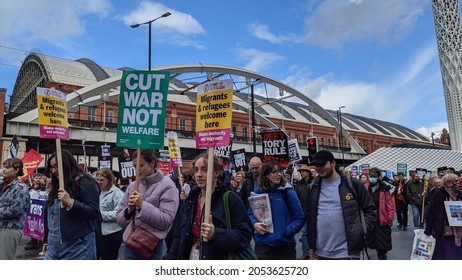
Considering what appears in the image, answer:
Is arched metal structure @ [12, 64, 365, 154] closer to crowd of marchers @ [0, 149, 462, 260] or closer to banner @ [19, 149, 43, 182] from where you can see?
banner @ [19, 149, 43, 182]

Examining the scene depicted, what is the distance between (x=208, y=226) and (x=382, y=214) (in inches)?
230

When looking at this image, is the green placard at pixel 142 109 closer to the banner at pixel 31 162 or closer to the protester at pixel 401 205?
the banner at pixel 31 162

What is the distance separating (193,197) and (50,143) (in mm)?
31229

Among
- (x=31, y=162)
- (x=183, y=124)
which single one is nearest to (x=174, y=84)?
(x=183, y=124)

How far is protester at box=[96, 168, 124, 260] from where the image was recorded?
558cm

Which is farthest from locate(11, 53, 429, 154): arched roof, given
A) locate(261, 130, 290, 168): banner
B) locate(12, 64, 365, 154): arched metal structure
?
locate(261, 130, 290, 168): banner

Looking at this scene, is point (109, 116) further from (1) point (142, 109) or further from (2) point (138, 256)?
(2) point (138, 256)

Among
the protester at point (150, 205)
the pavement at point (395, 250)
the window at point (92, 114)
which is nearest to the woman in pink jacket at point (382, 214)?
the pavement at point (395, 250)

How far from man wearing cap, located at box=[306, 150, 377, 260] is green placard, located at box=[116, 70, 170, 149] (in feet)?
5.98

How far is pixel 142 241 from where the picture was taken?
407 centimetres

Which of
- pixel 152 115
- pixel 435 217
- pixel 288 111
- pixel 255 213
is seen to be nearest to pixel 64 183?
pixel 152 115

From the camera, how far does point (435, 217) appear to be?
5.46 metres

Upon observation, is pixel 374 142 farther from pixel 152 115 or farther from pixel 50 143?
pixel 152 115

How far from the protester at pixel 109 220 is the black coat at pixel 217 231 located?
7.02 ft
